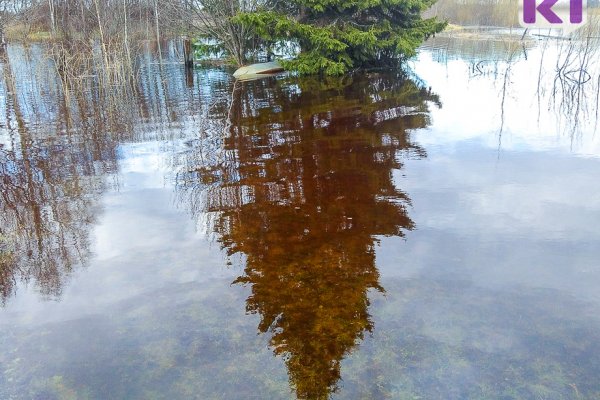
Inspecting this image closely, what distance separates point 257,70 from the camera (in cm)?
1797

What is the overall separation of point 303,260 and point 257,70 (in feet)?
46.1

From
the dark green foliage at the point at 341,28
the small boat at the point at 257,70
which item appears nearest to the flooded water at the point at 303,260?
the dark green foliage at the point at 341,28

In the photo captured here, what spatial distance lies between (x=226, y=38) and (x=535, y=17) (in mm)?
14043

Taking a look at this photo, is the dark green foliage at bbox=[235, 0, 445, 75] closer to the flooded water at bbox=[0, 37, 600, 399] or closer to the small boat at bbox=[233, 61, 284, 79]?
the small boat at bbox=[233, 61, 284, 79]

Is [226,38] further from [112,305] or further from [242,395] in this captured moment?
[242,395]

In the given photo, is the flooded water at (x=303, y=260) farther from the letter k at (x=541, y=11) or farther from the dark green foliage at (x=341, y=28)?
the letter k at (x=541, y=11)

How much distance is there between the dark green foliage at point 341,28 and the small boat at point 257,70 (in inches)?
41.2

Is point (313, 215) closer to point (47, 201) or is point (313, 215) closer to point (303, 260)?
point (303, 260)

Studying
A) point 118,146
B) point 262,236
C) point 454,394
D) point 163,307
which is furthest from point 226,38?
point 454,394

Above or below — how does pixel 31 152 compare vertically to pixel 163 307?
above

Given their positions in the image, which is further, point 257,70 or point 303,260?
point 257,70

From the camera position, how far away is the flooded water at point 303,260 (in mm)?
3455

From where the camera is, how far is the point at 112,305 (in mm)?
4277

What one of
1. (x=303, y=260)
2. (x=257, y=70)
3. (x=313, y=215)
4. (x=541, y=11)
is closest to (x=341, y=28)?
(x=257, y=70)
